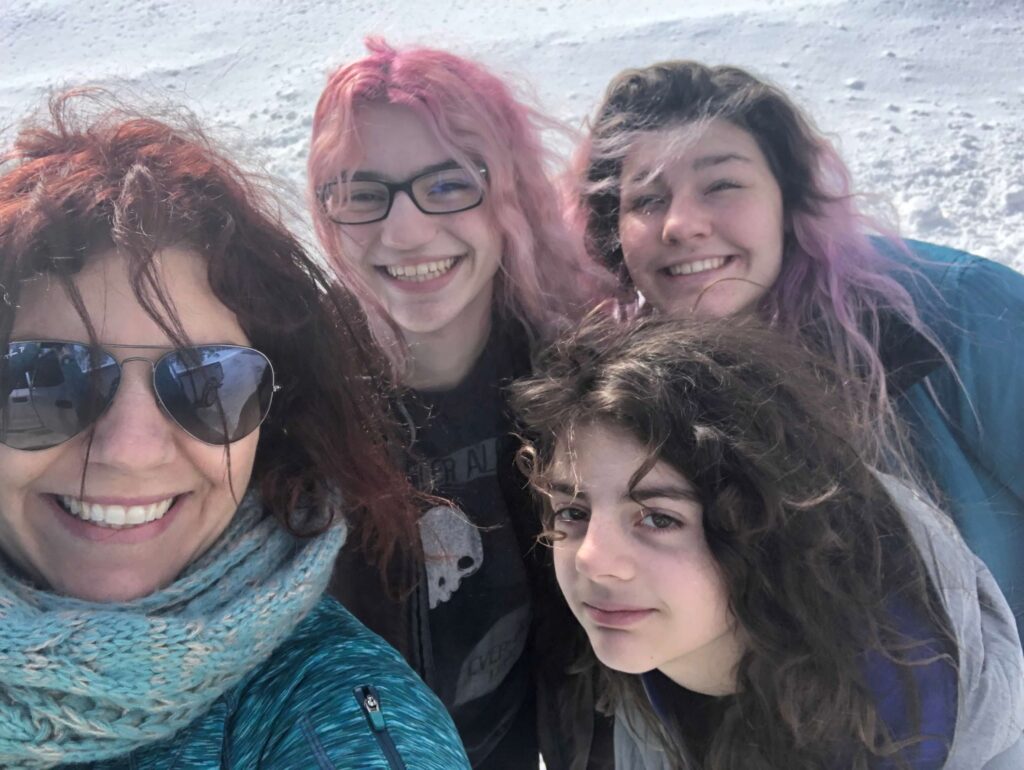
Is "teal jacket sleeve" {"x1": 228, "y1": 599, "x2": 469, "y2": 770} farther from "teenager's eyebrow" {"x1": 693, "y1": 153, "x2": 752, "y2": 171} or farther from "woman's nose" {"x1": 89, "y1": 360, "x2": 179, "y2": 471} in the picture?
"teenager's eyebrow" {"x1": 693, "y1": 153, "x2": 752, "y2": 171}

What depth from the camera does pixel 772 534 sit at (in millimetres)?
1504

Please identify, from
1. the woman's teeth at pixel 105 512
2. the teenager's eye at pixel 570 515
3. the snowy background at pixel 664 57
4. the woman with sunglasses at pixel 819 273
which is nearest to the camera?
the woman's teeth at pixel 105 512

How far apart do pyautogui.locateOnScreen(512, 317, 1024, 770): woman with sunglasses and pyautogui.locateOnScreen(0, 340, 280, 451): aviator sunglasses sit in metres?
0.64

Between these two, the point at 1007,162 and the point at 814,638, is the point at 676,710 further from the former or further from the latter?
the point at 1007,162

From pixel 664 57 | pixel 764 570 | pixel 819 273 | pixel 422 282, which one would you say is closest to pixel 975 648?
pixel 764 570

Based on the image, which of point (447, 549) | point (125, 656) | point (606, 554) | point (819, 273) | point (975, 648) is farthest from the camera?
point (819, 273)

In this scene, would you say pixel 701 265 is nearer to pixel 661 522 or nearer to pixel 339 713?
pixel 661 522

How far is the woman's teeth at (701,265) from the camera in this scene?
2041 mm

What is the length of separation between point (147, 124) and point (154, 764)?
3.02 ft

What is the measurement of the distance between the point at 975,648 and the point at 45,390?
5.10ft

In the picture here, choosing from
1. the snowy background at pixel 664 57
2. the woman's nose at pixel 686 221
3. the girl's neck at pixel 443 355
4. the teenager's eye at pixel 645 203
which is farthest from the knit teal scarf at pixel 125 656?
the snowy background at pixel 664 57

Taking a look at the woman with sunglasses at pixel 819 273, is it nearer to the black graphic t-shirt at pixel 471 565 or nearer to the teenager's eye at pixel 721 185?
the teenager's eye at pixel 721 185

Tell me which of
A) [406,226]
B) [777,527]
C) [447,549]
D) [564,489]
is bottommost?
[447,549]

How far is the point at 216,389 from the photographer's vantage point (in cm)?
120
